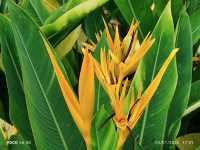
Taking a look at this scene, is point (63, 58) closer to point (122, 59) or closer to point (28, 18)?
point (28, 18)

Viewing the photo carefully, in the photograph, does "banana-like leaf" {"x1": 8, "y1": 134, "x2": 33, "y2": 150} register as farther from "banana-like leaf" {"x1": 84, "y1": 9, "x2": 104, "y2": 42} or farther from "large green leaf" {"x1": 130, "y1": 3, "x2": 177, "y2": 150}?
"banana-like leaf" {"x1": 84, "y1": 9, "x2": 104, "y2": 42}

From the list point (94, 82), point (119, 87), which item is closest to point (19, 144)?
point (94, 82)

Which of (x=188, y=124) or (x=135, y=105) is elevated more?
(x=135, y=105)

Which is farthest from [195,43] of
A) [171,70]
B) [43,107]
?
[43,107]

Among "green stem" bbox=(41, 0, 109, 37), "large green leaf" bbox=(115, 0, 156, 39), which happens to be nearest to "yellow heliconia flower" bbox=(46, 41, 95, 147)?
"green stem" bbox=(41, 0, 109, 37)

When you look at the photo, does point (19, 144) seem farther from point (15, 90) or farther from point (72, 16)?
point (72, 16)

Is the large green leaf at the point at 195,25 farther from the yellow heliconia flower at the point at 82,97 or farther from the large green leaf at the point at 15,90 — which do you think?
the yellow heliconia flower at the point at 82,97

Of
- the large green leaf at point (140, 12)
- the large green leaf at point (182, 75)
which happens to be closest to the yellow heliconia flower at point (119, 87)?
the large green leaf at point (182, 75)
